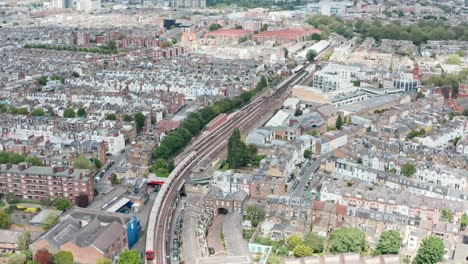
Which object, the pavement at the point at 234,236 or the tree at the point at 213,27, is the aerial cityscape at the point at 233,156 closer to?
the pavement at the point at 234,236

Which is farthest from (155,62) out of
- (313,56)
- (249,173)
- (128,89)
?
(249,173)

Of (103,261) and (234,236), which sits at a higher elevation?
(103,261)

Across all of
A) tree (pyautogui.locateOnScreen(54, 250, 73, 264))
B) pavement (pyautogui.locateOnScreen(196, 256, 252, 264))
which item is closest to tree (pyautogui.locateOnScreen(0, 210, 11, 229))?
tree (pyautogui.locateOnScreen(54, 250, 73, 264))

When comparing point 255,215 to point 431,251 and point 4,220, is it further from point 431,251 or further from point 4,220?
point 4,220

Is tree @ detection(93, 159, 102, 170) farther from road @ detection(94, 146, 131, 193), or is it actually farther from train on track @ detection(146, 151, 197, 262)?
train on track @ detection(146, 151, 197, 262)

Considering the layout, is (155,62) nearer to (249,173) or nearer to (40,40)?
(40,40)

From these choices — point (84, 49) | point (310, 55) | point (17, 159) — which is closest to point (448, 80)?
point (310, 55)
